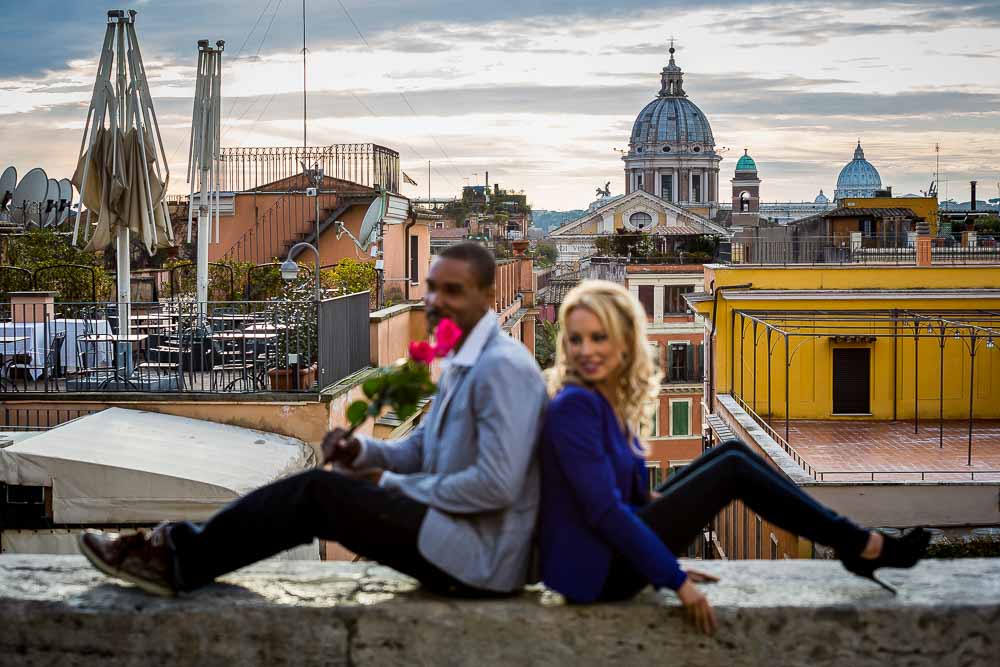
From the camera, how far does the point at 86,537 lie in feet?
10.9

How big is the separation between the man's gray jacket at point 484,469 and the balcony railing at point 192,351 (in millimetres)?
8446

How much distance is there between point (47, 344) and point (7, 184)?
12.2 m

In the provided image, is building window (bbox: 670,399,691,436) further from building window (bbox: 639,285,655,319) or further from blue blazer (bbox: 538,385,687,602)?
blue blazer (bbox: 538,385,687,602)

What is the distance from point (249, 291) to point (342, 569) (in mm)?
14536

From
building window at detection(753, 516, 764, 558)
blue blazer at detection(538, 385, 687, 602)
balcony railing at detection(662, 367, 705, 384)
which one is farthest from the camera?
balcony railing at detection(662, 367, 705, 384)

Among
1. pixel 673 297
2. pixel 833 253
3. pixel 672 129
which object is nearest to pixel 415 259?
pixel 833 253

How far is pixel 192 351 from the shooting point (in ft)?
38.9

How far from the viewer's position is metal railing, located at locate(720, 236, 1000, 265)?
2536 centimetres

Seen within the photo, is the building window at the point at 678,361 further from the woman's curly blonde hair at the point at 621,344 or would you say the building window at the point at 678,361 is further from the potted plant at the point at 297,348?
the woman's curly blonde hair at the point at 621,344

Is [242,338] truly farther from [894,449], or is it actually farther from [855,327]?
[855,327]

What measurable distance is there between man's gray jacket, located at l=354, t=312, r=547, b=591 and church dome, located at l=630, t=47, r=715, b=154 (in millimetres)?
142794

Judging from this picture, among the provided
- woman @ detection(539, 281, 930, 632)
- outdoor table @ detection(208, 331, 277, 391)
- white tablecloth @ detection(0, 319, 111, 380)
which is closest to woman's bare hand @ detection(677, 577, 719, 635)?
woman @ detection(539, 281, 930, 632)

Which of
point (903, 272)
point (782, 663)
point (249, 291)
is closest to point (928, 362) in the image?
point (903, 272)

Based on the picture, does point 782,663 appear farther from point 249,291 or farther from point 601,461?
point 249,291
